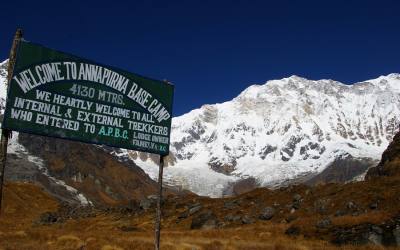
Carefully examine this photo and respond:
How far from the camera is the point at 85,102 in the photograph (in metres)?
16.5

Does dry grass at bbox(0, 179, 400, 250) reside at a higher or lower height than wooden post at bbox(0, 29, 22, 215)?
lower

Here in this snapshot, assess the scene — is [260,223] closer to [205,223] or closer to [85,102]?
[205,223]

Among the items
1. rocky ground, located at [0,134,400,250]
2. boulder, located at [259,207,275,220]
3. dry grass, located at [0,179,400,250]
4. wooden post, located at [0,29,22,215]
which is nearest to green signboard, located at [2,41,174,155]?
wooden post, located at [0,29,22,215]

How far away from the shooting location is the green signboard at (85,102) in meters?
15.3

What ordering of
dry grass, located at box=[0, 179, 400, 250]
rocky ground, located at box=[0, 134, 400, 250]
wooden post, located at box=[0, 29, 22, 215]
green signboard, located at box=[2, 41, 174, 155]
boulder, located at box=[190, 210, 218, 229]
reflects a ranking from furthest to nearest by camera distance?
1. boulder, located at box=[190, 210, 218, 229]
2. rocky ground, located at box=[0, 134, 400, 250]
3. dry grass, located at box=[0, 179, 400, 250]
4. green signboard, located at box=[2, 41, 174, 155]
5. wooden post, located at box=[0, 29, 22, 215]

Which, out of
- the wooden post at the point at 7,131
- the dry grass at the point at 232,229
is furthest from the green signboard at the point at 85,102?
the dry grass at the point at 232,229

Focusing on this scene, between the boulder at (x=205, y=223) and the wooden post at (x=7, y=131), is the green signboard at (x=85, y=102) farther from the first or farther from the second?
the boulder at (x=205, y=223)

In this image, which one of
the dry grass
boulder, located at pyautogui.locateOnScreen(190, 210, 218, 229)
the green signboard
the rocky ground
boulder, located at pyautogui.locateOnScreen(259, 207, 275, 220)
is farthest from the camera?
boulder, located at pyautogui.locateOnScreen(259, 207, 275, 220)

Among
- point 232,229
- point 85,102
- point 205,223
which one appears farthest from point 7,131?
point 205,223

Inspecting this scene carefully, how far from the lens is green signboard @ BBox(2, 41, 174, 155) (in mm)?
15297

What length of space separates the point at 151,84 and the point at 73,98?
11.0 ft

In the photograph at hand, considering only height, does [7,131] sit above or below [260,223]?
above

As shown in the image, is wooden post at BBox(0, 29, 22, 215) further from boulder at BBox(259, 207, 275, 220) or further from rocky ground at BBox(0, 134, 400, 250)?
boulder at BBox(259, 207, 275, 220)

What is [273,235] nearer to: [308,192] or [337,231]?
[337,231]
